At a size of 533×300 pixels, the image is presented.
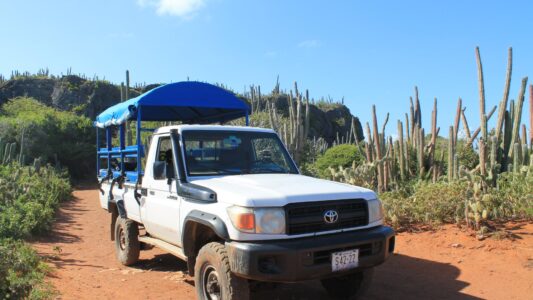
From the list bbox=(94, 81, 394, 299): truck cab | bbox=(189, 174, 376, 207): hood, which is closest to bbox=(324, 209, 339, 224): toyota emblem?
bbox=(94, 81, 394, 299): truck cab

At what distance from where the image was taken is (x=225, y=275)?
4.14 meters

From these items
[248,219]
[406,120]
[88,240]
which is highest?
[406,120]

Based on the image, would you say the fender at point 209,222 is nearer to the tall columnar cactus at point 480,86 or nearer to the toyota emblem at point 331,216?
the toyota emblem at point 331,216

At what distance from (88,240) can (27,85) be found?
30.5 meters

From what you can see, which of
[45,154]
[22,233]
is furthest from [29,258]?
[45,154]

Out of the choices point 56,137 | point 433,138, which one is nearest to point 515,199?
point 433,138

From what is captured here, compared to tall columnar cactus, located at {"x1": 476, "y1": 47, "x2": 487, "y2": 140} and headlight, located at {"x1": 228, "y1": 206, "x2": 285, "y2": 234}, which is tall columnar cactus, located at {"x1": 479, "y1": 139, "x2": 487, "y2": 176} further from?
headlight, located at {"x1": 228, "y1": 206, "x2": 285, "y2": 234}

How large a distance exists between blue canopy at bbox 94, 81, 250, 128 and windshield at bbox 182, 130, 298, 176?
1.53 metres

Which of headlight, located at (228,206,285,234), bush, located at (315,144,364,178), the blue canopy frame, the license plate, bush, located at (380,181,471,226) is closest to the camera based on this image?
headlight, located at (228,206,285,234)

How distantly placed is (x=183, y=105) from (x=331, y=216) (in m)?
3.50

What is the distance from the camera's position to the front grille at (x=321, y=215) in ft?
13.5

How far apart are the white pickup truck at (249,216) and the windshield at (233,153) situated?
0.01 m

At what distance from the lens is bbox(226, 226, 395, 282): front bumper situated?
389 centimetres

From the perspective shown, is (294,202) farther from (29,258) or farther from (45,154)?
(45,154)
